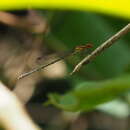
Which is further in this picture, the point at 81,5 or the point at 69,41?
the point at 69,41

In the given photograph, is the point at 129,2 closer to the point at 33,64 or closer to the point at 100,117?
the point at 33,64

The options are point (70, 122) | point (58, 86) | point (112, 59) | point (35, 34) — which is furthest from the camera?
point (58, 86)

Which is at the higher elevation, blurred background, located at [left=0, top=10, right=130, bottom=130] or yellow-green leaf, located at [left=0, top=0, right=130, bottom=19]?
yellow-green leaf, located at [left=0, top=0, right=130, bottom=19]

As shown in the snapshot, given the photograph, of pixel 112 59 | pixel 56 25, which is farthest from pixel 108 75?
pixel 56 25

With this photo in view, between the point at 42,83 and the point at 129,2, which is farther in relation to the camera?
the point at 42,83

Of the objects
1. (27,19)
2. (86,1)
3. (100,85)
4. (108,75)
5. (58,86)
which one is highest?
(86,1)

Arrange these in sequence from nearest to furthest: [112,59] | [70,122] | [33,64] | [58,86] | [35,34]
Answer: [33,64], [35,34], [112,59], [70,122], [58,86]

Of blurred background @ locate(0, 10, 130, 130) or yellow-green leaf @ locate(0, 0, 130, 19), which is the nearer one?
yellow-green leaf @ locate(0, 0, 130, 19)

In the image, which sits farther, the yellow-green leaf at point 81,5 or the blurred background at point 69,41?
the blurred background at point 69,41

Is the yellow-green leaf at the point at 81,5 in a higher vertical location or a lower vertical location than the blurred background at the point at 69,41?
higher

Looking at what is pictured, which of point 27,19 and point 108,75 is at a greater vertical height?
point 27,19
